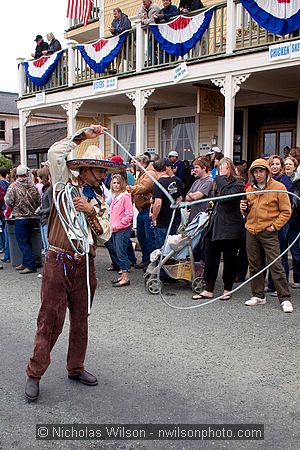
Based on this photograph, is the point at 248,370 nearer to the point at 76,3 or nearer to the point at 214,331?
the point at 214,331

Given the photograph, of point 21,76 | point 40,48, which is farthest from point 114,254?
point 21,76

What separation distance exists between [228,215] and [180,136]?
33.1 feet

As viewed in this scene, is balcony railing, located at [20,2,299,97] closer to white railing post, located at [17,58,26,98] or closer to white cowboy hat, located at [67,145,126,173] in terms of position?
white railing post, located at [17,58,26,98]

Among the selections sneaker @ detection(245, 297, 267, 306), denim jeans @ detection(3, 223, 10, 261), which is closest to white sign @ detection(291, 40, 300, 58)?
sneaker @ detection(245, 297, 267, 306)

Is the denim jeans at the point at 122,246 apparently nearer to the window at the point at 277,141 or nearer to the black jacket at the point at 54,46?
the window at the point at 277,141

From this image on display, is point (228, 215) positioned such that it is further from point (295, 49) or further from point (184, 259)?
point (295, 49)

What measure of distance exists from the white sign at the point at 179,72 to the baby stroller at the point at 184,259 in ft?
18.8

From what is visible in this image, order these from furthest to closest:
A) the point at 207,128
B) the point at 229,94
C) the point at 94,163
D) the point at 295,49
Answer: the point at 207,128
the point at 229,94
the point at 295,49
the point at 94,163

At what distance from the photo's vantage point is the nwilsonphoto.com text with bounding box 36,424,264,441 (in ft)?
11.2

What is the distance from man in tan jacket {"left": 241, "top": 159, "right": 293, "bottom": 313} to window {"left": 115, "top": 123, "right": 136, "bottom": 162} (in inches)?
476

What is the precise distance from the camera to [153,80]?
13.0 m

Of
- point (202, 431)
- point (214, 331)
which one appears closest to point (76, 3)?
point (214, 331)

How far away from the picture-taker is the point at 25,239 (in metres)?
9.41

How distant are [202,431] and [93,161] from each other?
6.90ft
